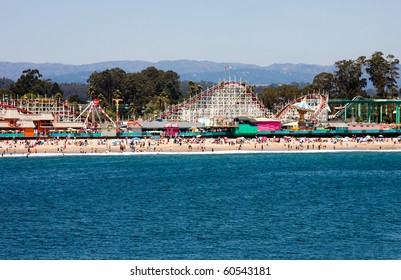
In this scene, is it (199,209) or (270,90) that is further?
(270,90)

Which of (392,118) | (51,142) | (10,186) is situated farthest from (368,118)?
(10,186)

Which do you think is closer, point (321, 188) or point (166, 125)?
point (321, 188)

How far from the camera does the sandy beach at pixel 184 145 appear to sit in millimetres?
87375

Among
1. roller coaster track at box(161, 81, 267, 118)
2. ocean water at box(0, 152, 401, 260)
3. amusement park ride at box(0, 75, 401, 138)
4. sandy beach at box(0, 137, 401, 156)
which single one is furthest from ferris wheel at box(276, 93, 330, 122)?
ocean water at box(0, 152, 401, 260)

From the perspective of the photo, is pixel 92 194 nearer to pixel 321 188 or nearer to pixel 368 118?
pixel 321 188

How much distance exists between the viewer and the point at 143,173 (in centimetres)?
7006

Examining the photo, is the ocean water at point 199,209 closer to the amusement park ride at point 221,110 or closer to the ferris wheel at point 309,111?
the amusement park ride at point 221,110

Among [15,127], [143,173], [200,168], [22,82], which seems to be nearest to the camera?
[143,173]

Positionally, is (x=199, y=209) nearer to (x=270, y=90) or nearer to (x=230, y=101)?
(x=230, y=101)

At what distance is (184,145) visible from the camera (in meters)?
91.4

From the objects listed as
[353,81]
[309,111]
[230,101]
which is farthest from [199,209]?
[353,81]

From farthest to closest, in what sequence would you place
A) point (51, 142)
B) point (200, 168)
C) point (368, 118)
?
point (368, 118) < point (51, 142) < point (200, 168)

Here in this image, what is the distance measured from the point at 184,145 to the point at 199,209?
1703 inches

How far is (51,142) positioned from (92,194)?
38010 millimetres
